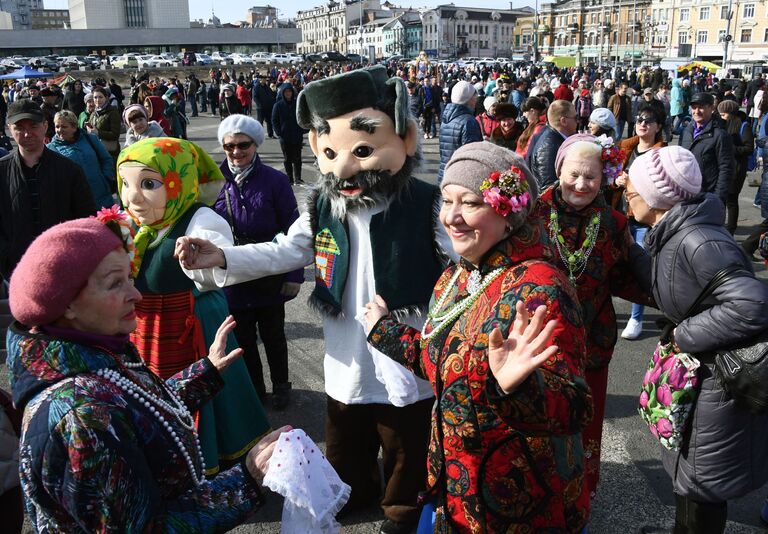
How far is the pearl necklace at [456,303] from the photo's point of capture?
188 centimetres

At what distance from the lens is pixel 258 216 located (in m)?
4.13

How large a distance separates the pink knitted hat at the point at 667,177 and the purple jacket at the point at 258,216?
228cm

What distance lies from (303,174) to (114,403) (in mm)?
11047

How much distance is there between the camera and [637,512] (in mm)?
3145

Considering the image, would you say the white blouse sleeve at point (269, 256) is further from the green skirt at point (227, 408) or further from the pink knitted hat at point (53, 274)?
the pink knitted hat at point (53, 274)

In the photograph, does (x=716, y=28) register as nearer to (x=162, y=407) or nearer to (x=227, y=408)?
Answer: (x=227, y=408)

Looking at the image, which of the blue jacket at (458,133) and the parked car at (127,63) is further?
the parked car at (127,63)

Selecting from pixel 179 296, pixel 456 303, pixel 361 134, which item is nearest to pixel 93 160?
pixel 179 296

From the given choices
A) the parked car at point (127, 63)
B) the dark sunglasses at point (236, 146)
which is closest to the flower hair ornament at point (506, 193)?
the dark sunglasses at point (236, 146)

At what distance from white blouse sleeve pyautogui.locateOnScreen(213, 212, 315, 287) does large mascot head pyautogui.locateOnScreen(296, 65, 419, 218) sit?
0.81 ft

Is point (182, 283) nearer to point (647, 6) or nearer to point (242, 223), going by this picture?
point (242, 223)

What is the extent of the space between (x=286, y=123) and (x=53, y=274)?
956 centimetres

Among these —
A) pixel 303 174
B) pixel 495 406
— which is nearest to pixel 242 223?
pixel 495 406

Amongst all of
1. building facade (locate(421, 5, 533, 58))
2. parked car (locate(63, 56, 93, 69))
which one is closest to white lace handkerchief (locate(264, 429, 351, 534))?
parked car (locate(63, 56, 93, 69))
